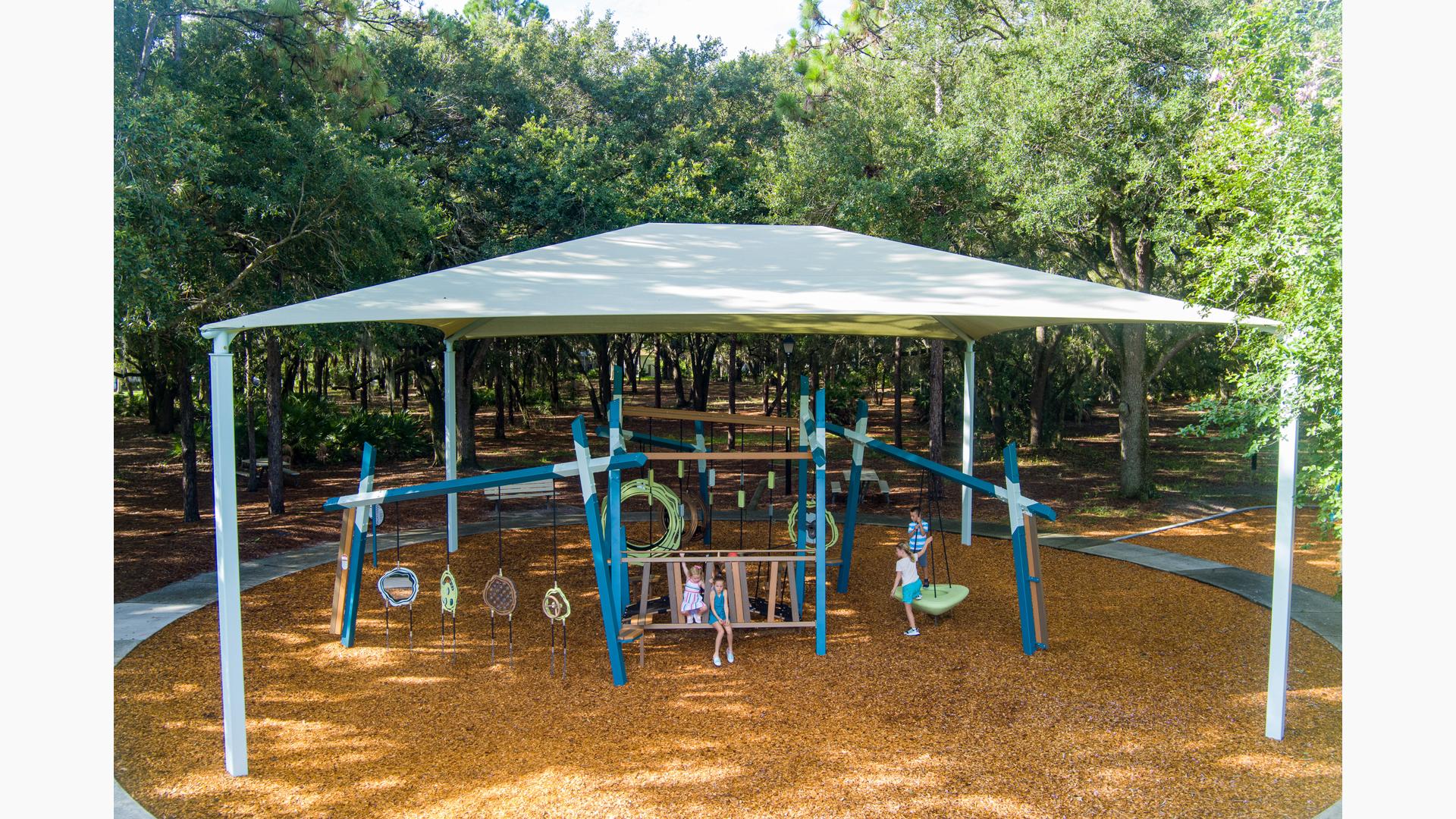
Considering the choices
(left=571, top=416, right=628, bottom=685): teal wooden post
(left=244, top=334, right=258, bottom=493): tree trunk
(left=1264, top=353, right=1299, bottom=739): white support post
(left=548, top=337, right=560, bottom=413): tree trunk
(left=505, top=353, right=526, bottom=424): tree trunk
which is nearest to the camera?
(left=1264, top=353, right=1299, bottom=739): white support post

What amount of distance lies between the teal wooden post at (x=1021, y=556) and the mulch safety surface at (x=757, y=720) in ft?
0.58

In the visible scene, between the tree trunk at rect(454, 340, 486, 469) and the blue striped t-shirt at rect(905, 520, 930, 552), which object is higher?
the tree trunk at rect(454, 340, 486, 469)

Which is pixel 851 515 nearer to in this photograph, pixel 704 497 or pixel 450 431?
pixel 704 497

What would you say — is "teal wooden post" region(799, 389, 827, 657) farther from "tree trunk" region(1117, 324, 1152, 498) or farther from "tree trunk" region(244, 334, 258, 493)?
"tree trunk" region(244, 334, 258, 493)

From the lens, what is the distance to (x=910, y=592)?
8.65 meters

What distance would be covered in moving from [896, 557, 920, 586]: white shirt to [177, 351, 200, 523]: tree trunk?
1076 cm

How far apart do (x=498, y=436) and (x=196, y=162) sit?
17.3 m

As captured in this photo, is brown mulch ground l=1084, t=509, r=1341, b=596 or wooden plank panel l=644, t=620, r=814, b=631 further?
brown mulch ground l=1084, t=509, r=1341, b=596

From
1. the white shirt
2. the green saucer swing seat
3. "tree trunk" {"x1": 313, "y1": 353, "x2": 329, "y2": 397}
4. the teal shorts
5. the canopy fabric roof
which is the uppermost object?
the canopy fabric roof

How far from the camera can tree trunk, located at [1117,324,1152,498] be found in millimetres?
15414

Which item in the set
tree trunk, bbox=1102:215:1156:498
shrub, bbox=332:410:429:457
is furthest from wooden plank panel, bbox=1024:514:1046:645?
shrub, bbox=332:410:429:457

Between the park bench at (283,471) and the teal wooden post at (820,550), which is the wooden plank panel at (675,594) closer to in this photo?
the teal wooden post at (820,550)

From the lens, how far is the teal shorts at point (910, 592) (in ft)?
28.3

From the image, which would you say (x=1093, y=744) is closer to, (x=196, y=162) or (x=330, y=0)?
(x=196, y=162)
